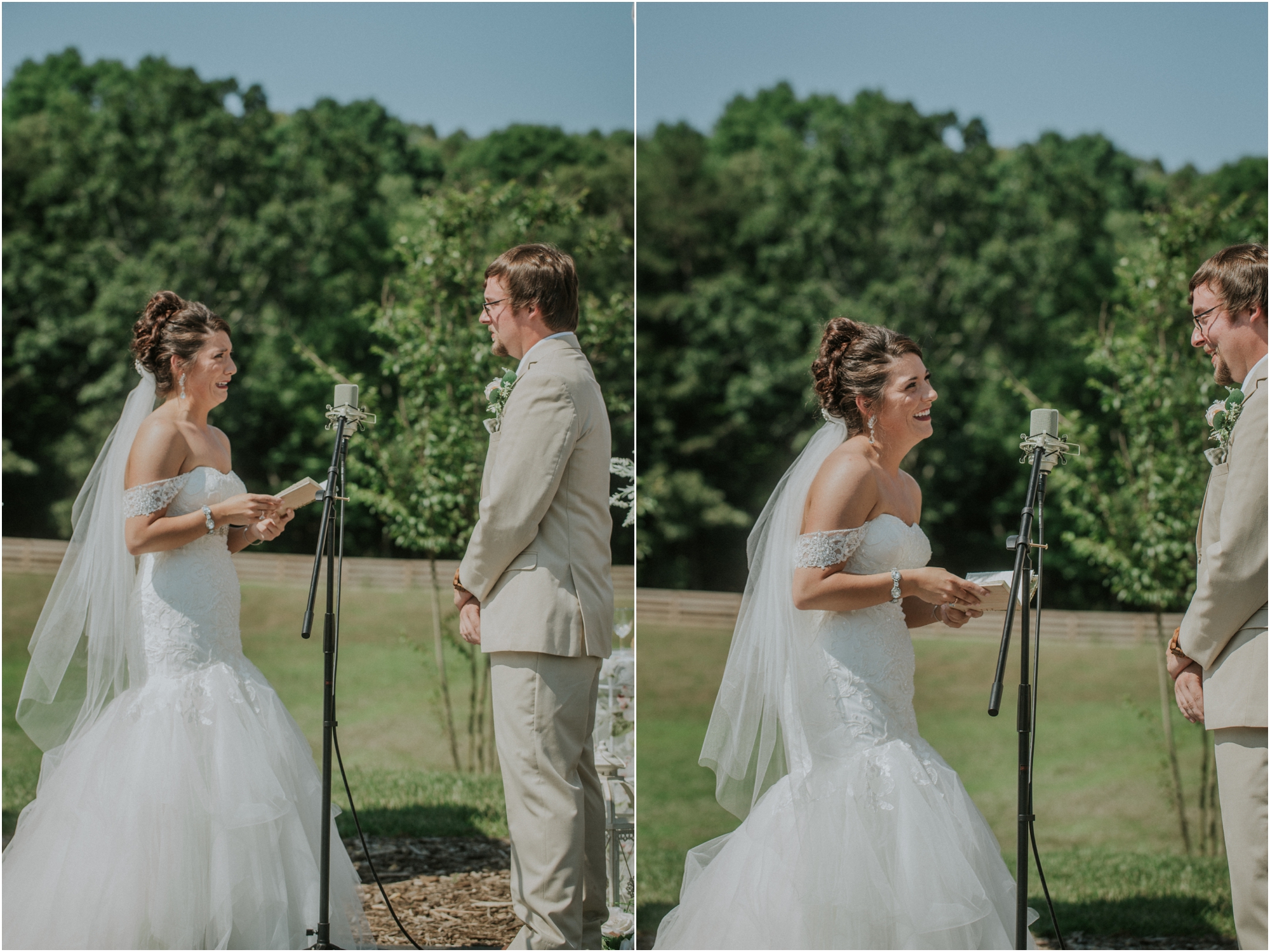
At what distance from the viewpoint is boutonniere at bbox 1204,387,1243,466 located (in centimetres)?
281

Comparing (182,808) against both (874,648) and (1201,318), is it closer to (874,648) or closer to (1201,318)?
(874,648)

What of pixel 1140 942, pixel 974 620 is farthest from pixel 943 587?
pixel 974 620

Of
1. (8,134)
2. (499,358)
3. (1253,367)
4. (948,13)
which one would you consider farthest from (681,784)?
(8,134)

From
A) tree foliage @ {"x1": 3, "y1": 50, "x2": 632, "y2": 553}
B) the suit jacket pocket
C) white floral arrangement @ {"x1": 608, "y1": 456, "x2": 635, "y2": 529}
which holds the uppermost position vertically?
tree foliage @ {"x1": 3, "y1": 50, "x2": 632, "y2": 553}

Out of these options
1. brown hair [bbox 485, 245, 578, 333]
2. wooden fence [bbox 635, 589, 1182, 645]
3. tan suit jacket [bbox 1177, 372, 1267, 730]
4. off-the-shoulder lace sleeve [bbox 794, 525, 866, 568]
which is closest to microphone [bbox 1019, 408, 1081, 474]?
tan suit jacket [bbox 1177, 372, 1267, 730]

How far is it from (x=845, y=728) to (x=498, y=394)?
1467 millimetres

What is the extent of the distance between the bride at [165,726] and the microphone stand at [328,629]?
0.19m

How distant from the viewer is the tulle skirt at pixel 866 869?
9.08ft

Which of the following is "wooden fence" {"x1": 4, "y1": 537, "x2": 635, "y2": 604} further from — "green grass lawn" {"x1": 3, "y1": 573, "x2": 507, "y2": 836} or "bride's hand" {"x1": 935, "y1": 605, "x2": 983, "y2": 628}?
"bride's hand" {"x1": 935, "y1": 605, "x2": 983, "y2": 628}

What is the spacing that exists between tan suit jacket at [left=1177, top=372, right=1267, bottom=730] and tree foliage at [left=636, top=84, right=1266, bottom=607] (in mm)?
11521

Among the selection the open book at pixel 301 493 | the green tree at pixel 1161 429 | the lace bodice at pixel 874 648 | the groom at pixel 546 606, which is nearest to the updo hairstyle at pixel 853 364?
the lace bodice at pixel 874 648

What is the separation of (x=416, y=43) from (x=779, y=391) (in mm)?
8134

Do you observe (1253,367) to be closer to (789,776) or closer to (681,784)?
(789,776)

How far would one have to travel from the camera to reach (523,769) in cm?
298
